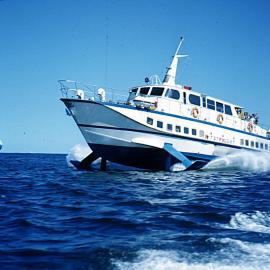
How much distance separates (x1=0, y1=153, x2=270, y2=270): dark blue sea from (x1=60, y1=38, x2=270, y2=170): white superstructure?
8.73 meters

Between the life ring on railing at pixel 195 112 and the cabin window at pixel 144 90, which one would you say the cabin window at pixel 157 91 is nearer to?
the cabin window at pixel 144 90

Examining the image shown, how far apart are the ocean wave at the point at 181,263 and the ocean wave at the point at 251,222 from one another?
1.97m

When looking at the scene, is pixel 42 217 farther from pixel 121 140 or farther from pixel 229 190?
pixel 121 140

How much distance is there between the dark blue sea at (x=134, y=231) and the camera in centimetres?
511

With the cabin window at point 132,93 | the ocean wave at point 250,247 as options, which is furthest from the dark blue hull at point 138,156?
the ocean wave at point 250,247

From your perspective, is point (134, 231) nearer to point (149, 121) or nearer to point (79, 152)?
point (149, 121)

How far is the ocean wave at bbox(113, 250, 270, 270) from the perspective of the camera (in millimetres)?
4852

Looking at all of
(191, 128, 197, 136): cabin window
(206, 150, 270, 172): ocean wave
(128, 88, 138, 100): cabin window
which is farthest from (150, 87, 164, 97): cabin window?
(206, 150, 270, 172): ocean wave

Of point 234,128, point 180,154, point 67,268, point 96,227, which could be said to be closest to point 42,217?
point 96,227

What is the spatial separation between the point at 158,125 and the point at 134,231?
15285 millimetres

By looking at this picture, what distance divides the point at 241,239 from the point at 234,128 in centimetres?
2201

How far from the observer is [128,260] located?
16.8ft

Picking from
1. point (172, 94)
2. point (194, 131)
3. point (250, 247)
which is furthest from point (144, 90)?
point (250, 247)

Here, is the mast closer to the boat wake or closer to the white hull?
the white hull
